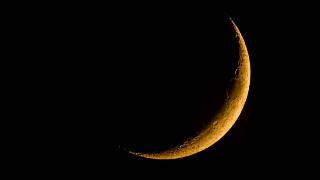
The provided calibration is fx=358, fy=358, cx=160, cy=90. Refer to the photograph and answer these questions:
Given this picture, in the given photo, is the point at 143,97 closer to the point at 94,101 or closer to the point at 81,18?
the point at 94,101

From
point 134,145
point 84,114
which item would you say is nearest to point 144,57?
point 84,114

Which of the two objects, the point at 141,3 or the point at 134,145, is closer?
the point at 141,3

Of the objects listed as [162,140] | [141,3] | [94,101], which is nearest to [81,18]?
[141,3]

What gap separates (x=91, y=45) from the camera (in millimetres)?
1588

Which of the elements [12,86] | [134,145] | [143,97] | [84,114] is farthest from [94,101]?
[12,86]

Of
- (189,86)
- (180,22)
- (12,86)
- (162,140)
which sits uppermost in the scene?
(180,22)

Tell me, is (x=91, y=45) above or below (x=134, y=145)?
above

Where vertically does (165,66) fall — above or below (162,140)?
above

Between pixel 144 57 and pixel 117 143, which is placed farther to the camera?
pixel 117 143

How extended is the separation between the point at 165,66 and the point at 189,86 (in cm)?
14

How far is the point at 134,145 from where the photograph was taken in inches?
73.4

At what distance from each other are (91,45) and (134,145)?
1.92 ft

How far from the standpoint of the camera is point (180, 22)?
1.61 meters

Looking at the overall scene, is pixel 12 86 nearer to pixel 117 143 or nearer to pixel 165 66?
pixel 117 143
